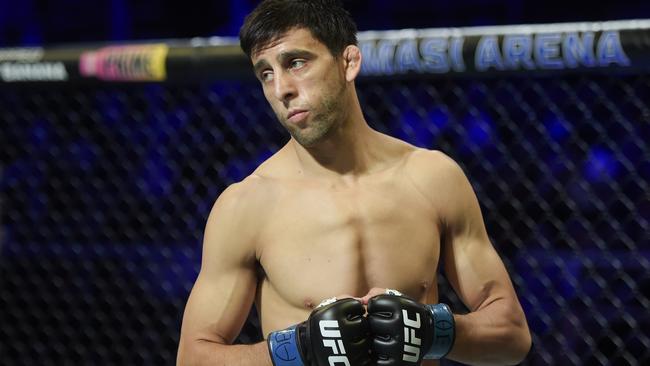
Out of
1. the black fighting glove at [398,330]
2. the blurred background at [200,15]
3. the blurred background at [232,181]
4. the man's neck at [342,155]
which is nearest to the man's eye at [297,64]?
the man's neck at [342,155]

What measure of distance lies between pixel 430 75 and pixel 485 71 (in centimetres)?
11

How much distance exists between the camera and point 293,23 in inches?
54.2

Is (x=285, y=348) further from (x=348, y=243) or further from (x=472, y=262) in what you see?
(x=472, y=262)

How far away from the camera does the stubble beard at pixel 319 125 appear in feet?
4.49

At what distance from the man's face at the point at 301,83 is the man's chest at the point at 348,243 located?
105mm

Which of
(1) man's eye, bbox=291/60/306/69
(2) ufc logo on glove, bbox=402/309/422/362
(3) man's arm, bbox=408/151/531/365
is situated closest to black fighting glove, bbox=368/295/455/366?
(2) ufc logo on glove, bbox=402/309/422/362

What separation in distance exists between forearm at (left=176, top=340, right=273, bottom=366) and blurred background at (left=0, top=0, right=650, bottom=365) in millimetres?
855

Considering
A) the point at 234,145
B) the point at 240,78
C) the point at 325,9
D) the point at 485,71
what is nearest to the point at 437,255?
the point at 325,9

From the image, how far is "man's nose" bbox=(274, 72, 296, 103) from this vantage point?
1.35m

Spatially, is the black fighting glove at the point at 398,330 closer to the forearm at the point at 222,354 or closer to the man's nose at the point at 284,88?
the forearm at the point at 222,354

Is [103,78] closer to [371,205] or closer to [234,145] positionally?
[234,145]

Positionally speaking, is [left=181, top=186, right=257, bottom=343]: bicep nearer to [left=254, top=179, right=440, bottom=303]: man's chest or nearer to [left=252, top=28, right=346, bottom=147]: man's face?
[left=254, top=179, right=440, bottom=303]: man's chest

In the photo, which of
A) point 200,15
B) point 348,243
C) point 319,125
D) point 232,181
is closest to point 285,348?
point 348,243

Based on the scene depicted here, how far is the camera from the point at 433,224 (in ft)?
4.74
